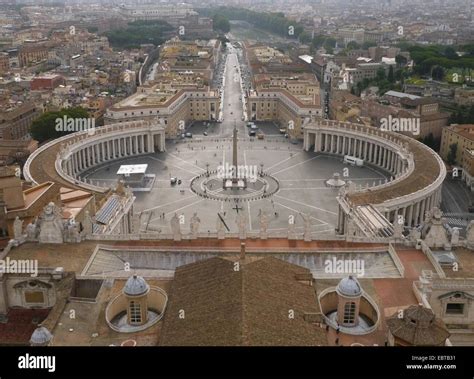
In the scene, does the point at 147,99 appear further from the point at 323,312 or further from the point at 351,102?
the point at 323,312

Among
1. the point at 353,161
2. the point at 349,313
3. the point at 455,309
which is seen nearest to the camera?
the point at 349,313

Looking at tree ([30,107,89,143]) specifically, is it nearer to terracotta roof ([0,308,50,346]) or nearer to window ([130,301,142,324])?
terracotta roof ([0,308,50,346])

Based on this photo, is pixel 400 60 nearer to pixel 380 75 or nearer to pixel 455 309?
pixel 380 75

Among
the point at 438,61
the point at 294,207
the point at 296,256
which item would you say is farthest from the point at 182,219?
the point at 438,61

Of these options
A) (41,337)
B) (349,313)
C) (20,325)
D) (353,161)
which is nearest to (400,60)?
(353,161)

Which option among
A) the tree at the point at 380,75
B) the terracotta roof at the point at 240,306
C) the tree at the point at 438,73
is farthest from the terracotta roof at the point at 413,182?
the tree at the point at 438,73

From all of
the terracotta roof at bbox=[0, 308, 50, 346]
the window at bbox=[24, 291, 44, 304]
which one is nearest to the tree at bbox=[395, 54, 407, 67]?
the window at bbox=[24, 291, 44, 304]
